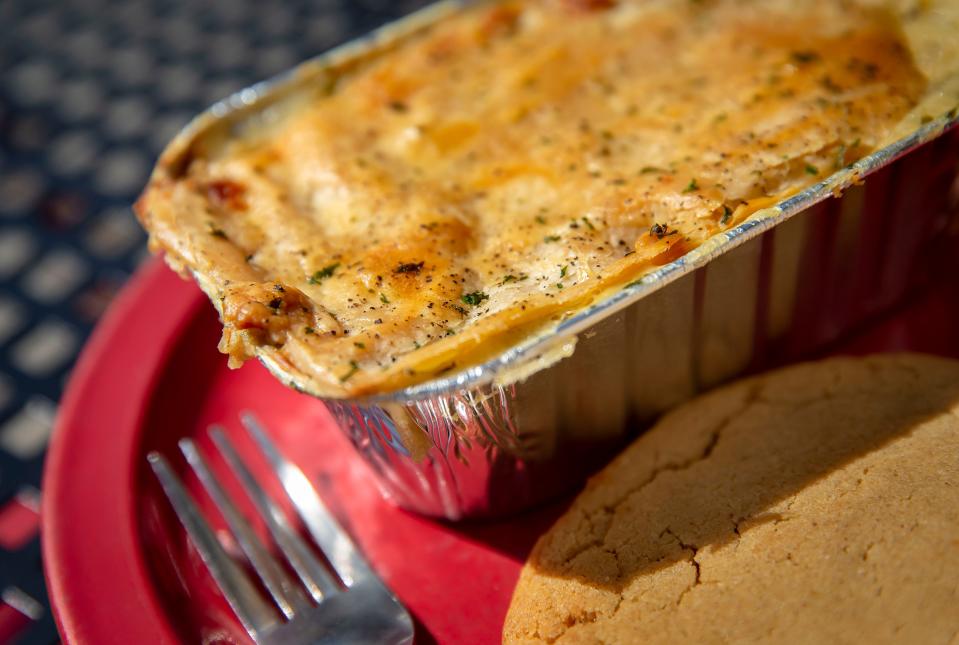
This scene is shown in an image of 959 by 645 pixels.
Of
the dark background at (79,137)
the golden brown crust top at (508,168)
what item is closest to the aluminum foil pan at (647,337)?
the golden brown crust top at (508,168)

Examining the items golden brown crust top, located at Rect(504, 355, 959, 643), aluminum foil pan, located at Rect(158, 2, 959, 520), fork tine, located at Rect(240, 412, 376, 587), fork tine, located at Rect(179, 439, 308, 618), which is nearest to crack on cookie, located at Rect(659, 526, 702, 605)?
golden brown crust top, located at Rect(504, 355, 959, 643)

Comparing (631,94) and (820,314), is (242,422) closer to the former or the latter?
(631,94)

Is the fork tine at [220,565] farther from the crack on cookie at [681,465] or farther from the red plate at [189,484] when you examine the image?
the crack on cookie at [681,465]

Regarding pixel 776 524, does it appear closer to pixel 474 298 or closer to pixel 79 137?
pixel 474 298

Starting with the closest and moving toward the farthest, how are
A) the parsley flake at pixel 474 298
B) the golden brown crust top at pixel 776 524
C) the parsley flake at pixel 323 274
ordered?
the golden brown crust top at pixel 776 524, the parsley flake at pixel 474 298, the parsley flake at pixel 323 274

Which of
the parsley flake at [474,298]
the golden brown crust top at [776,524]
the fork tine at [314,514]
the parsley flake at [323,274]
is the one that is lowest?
the golden brown crust top at [776,524]

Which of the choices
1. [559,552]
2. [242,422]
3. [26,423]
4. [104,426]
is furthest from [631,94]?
[26,423]

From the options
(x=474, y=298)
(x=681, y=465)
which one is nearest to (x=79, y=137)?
(x=474, y=298)
